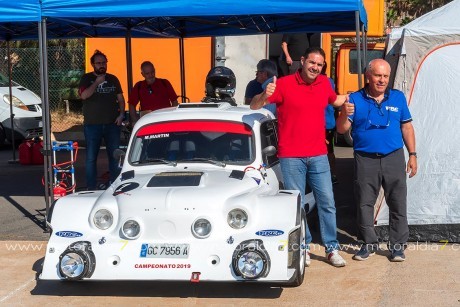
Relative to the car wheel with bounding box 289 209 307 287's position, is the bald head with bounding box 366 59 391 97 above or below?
above

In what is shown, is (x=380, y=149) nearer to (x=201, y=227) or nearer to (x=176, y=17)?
(x=201, y=227)

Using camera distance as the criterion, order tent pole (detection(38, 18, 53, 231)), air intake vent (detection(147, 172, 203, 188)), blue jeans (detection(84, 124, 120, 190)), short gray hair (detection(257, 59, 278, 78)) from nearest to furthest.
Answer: air intake vent (detection(147, 172, 203, 188)) < tent pole (detection(38, 18, 53, 231)) < blue jeans (detection(84, 124, 120, 190)) < short gray hair (detection(257, 59, 278, 78))

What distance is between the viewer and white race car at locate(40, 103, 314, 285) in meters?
7.09

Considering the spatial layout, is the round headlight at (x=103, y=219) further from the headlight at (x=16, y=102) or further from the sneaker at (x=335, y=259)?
the headlight at (x=16, y=102)

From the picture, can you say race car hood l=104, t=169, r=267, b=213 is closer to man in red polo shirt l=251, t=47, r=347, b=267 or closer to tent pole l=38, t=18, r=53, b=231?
man in red polo shirt l=251, t=47, r=347, b=267

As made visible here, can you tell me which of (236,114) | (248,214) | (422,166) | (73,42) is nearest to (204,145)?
(236,114)

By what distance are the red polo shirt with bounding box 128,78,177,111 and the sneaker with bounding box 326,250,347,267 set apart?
15.8 feet

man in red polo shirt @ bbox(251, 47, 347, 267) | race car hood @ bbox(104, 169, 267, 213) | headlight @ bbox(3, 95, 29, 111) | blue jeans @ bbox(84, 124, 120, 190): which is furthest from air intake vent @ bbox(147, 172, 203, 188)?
headlight @ bbox(3, 95, 29, 111)

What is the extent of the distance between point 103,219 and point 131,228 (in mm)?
288

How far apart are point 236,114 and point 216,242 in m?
2.07

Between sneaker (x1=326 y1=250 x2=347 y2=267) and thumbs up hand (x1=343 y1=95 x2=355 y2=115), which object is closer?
thumbs up hand (x1=343 y1=95 x2=355 y2=115)

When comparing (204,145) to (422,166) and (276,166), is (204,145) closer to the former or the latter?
(276,166)

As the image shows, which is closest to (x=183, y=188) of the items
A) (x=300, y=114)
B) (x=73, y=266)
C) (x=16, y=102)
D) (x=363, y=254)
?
(x=73, y=266)

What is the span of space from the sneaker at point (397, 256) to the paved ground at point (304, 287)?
6 centimetres
